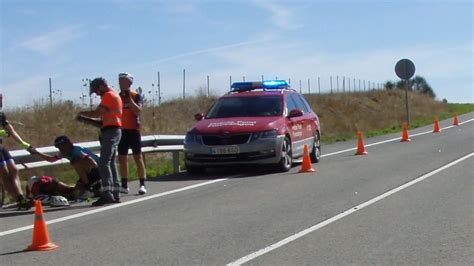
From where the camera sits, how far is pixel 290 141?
1525 centimetres

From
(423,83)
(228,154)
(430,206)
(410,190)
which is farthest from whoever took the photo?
(423,83)

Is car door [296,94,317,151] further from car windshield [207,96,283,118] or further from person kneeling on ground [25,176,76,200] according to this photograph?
person kneeling on ground [25,176,76,200]

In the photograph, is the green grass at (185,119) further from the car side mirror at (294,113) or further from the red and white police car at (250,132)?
the car side mirror at (294,113)

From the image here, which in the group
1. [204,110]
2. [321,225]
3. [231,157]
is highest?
[204,110]

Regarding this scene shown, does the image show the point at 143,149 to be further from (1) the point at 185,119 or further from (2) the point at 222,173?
(1) the point at 185,119

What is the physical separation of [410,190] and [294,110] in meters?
4.17

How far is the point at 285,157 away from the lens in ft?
49.1

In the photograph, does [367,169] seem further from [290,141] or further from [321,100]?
[321,100]

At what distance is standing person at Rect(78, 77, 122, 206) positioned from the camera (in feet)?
35.3

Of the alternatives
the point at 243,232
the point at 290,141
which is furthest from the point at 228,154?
the point at 243,232

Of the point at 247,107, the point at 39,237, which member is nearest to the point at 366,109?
the point at 247,107

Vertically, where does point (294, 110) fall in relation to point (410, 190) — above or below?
above

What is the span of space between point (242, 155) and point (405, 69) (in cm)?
2120

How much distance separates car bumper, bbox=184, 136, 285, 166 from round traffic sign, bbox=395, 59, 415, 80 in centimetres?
2057
